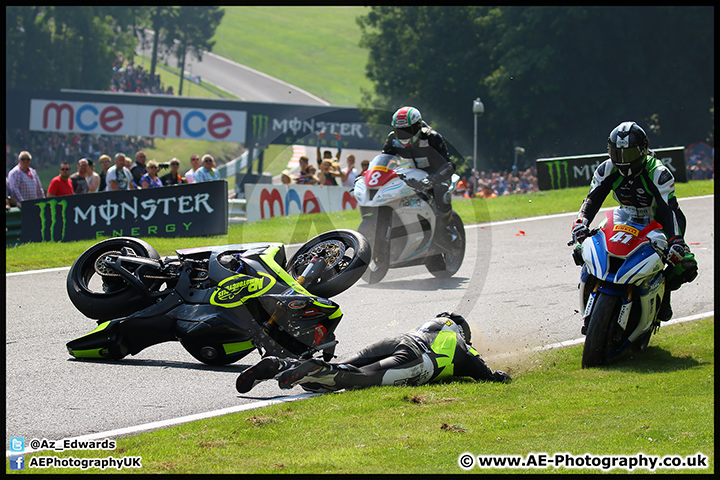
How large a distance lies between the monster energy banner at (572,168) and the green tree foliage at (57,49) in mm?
59306

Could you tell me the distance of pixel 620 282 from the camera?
21.5 ft

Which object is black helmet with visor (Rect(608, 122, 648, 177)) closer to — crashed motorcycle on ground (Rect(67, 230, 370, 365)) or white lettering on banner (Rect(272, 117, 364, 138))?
crashed motorcycle on ground (Rect(67, 230, 370, 365))

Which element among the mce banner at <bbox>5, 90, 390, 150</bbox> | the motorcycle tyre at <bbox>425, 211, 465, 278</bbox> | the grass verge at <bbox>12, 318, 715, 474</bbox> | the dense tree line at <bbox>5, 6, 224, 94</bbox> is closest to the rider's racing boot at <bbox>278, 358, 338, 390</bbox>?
the grass verge at <bbox>12, 318, 715, 474</bbox>

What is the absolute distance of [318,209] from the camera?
19219 mm

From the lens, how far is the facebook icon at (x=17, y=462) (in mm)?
4366

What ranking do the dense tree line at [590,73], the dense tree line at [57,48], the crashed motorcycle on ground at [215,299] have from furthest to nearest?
the dense tree line at [57,48] → the dense tree line at [590,73] → the crashed motorcycle on ground at [215,299]

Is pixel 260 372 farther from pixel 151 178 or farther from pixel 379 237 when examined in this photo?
pixel 151 178

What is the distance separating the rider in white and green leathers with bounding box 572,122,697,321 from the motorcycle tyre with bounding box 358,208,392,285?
3.65m

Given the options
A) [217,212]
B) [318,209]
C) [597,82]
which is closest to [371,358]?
[217,212]

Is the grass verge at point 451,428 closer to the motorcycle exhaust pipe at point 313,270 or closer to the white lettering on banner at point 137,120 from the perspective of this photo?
the motorcycle exhaust pipe at point 313,270

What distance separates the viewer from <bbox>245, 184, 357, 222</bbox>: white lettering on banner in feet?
62.8

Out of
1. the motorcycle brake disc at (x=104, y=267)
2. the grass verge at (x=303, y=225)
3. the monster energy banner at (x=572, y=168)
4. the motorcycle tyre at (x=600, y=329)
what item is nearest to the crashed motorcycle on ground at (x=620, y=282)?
the motorcycle tyre at (x=600, y=329)

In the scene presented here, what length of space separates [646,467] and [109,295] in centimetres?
468
